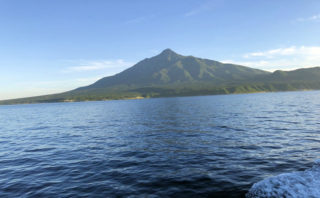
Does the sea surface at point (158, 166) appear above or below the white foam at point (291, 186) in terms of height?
below

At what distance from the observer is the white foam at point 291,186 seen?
10047mm

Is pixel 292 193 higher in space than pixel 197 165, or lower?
higher

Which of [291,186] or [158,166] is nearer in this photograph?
[291,186]

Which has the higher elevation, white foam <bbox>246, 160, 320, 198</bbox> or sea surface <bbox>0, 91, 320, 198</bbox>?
white foam <bbox>246, 160, 320, 198</bbox>

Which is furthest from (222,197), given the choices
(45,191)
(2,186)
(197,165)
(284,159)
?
(2,186)

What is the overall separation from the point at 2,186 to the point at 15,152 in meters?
13.7

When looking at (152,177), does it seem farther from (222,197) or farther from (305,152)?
(305,152)

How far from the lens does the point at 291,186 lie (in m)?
10.6

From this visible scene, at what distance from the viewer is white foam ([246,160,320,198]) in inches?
396

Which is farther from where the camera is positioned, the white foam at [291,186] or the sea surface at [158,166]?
the sea surface at [158,166]

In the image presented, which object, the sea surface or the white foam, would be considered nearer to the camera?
the white foam

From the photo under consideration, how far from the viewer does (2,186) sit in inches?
600

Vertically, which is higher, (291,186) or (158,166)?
(291,186)

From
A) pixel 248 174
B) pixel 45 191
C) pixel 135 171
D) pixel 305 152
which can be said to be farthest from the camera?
pixel 305 152
